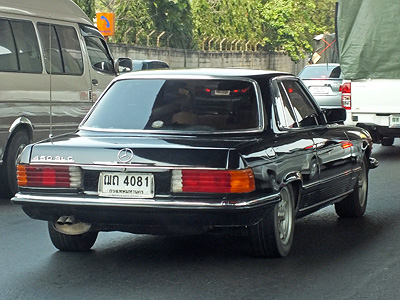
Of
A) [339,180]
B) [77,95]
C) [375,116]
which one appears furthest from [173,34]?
[339,180]

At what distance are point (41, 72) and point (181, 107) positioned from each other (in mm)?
4728

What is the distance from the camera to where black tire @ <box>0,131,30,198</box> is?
37.9 ft

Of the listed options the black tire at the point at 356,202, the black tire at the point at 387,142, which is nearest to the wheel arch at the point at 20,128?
the black tire at the point at 356,202

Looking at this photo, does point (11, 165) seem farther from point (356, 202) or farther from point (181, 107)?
point (181, 107)

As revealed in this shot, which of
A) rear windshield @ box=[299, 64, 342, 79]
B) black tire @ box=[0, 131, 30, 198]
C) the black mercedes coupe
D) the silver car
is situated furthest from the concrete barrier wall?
the black mercedes coupe

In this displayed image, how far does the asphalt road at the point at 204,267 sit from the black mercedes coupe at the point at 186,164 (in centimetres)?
26

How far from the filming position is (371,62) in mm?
16234

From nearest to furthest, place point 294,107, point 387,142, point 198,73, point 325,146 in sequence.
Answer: point 198,73
point 294,107
point 325,146
point 387,142

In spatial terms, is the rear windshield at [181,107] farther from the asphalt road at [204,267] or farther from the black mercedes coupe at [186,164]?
the asphalt road at [204,267]

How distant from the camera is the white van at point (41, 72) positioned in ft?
37.6

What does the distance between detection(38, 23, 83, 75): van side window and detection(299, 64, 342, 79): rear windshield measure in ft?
42.0

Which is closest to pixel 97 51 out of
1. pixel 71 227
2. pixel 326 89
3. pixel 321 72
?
pixel 71 227

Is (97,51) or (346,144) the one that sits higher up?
(97,51)

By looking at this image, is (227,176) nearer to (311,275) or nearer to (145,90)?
(311,275)
